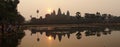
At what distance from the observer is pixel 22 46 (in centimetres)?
5078

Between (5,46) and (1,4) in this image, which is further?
(1,4)

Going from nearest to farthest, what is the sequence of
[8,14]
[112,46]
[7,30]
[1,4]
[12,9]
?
[112,46] → [1,4] → [8,14] → [12,9] → [7,30]

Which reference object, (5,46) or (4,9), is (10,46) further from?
(4,9)

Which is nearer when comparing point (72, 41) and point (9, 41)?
point (9, 41)

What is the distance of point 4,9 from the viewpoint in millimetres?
69875

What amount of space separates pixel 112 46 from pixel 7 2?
34.4 metres

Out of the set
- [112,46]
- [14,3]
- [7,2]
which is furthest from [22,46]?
[14,3]

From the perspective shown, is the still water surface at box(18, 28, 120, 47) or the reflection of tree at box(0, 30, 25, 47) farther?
the reflection of tree at box(0, 30, 25, 47)

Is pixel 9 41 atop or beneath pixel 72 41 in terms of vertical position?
atop

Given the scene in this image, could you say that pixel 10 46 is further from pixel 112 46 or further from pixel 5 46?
pixel 112 46

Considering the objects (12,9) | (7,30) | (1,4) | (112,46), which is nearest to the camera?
(112,46)

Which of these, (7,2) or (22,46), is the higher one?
(7,2)

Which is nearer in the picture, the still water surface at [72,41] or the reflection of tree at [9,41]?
the still water surface at [72,41]

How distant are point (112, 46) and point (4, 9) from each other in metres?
30.4
